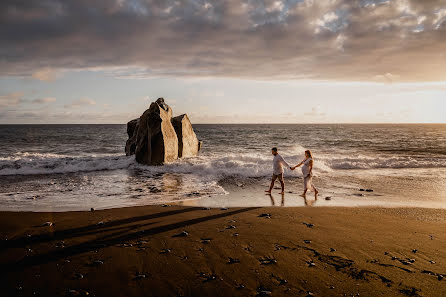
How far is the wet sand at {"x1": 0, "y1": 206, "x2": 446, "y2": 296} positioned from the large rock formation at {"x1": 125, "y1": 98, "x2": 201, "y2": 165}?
10193 millimetres

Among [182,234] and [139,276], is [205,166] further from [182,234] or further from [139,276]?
[139,276]

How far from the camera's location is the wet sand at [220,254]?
415cm

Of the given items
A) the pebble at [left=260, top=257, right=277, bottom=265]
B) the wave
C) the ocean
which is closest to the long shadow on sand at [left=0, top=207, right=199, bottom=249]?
the ocean

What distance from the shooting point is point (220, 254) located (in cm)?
520

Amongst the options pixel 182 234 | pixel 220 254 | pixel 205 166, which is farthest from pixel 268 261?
pixel 205 166

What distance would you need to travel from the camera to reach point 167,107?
798 inches

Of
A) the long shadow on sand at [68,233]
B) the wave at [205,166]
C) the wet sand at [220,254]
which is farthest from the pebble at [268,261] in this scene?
the wave at [205,166]

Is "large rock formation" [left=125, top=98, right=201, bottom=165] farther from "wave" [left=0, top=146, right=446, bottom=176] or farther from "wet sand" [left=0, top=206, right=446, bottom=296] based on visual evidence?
"wet sand" [left=0, top=206, right=446, bottom=296]

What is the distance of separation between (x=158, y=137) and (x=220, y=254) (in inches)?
534

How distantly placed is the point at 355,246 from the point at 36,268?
5931 mm

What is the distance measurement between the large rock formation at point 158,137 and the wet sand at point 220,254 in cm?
1019

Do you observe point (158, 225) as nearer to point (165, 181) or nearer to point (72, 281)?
point (72, 281)

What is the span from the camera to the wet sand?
4148 millimetres

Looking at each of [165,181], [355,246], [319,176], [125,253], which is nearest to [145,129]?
[165,181]
